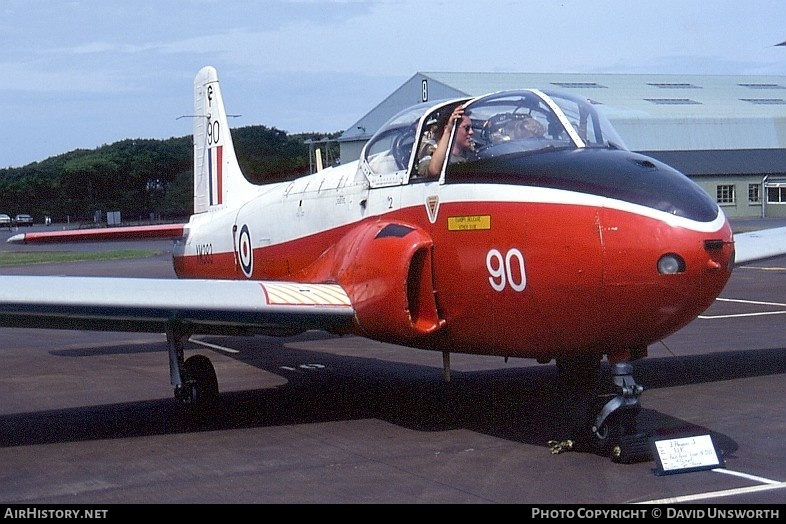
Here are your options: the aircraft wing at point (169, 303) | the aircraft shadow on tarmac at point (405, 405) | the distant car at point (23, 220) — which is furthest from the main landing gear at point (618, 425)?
the distant car at point (23, 220)

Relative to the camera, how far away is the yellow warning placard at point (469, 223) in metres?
8.13

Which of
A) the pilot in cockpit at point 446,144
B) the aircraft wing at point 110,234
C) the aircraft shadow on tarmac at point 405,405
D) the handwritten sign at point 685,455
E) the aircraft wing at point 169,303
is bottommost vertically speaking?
the aircraft shadow on tarmac at point 405,405

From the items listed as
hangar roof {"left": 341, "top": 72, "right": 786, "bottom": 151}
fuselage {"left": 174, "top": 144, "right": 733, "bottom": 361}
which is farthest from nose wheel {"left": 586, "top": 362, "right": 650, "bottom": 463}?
hangar roof {"left": 341, "top": 72, "right": 786, "bottom": 151}

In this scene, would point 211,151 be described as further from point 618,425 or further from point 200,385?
point 618,425

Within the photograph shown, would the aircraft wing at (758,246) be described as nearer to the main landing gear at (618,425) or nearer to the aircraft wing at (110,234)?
the main landing gear at (618,425)

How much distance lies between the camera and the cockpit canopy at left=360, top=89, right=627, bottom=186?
332 inches

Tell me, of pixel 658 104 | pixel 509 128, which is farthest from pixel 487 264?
pixel 658 104

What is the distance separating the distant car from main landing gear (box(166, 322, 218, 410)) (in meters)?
83.9

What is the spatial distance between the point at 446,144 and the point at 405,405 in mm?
2923

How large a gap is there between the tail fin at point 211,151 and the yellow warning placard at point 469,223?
250 inches

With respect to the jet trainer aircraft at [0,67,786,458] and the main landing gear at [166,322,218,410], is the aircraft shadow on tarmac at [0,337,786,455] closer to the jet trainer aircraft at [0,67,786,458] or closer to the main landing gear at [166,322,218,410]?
the main landing gear at [166,322,218,410]

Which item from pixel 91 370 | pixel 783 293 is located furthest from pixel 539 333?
pixel 783 293

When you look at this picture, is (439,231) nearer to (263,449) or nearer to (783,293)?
(263,449)
